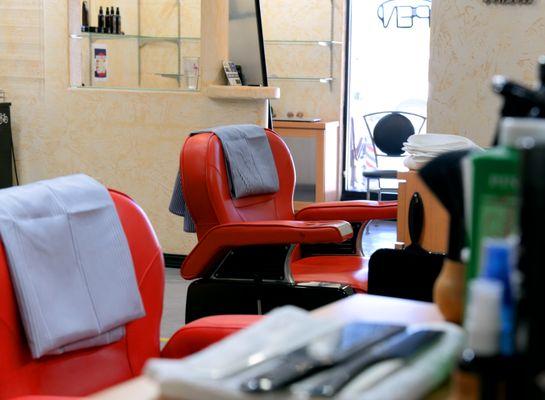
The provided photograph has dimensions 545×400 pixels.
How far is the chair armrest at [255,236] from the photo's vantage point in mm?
3311

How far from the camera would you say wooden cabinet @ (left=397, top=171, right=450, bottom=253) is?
3.42 meters

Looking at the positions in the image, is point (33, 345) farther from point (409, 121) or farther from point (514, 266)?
point (409, 121)

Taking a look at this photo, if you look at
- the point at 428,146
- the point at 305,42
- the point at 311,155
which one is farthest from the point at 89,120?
the point at 428,146

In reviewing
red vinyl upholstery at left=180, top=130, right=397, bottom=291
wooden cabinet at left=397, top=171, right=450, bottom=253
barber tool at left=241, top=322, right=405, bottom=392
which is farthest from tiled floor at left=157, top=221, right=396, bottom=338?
barber tool at left=241, top=322, right=405, bottom=392

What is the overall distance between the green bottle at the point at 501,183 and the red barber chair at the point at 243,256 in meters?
2.07

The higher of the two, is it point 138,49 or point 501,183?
point 138,49

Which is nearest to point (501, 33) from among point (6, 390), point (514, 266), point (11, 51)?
point (6, 390)

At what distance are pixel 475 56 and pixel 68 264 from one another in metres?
2.45

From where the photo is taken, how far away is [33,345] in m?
1.97

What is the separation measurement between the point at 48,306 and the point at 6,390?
190 mm

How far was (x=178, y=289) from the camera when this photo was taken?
5473 mm

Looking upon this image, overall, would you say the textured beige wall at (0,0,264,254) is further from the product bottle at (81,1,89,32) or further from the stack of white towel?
the stack of white towel

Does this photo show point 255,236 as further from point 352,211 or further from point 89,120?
point 89,120

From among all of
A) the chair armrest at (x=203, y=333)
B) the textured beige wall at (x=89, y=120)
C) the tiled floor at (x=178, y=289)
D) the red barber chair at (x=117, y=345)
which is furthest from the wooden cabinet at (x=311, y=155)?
the chair armrest at (x=203, y=333)
